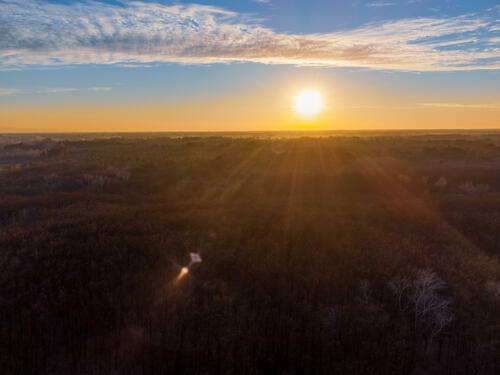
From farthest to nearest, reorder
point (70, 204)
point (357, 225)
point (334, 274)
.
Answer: point (70, 204)
point (357, 225)
point (334, 274)

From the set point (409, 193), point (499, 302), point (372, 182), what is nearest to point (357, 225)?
point (499, 302)

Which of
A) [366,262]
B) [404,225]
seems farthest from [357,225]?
[366,262]

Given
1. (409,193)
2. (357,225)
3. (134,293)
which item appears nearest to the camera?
(134,293)

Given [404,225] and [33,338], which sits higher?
[404,225]

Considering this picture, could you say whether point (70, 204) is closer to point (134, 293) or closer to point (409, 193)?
point (134, 293)

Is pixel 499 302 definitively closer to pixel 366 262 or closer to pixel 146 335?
pixel 366 262

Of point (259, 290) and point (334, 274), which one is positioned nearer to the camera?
point (259, 290)

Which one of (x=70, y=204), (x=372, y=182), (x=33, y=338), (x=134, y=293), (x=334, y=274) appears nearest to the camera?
(x=33, y=338)

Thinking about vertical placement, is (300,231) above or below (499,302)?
above

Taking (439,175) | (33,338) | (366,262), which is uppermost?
(439,175)
